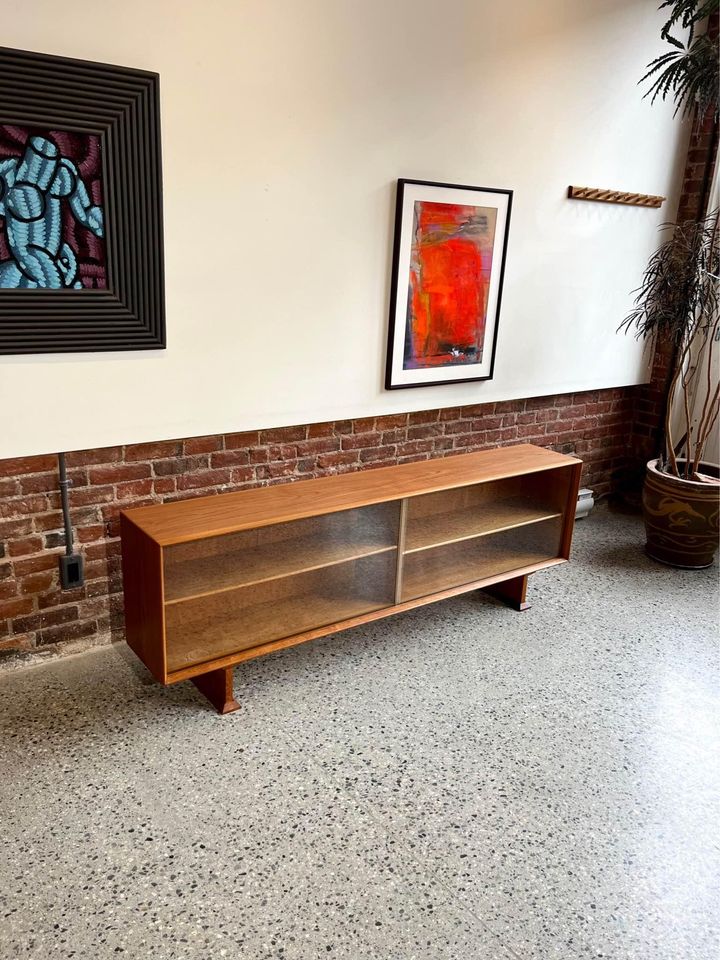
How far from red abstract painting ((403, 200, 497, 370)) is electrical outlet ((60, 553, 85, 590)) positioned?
63.7 inches

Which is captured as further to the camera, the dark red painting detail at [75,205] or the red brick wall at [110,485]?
the red brick wall at [110,485]

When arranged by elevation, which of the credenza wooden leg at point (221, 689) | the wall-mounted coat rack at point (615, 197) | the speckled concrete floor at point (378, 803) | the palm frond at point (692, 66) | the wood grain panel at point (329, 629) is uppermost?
the palm frond at point (692, 66)

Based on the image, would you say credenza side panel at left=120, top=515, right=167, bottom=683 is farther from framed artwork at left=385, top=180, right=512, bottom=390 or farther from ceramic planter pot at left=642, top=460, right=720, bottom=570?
ceramic planter pot at left=642, top=460, right=720, bottom=570

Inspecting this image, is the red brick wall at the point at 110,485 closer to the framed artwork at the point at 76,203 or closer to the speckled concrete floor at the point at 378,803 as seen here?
the speckled concrete floor at the point at 378,803

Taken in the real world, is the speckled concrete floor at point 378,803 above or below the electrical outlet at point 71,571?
below

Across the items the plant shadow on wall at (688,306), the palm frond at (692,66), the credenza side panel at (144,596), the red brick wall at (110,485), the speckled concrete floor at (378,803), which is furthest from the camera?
the plant shadow on wall at (688,306)

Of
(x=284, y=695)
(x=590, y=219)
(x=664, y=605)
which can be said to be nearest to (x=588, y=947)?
(x=284, y=695)

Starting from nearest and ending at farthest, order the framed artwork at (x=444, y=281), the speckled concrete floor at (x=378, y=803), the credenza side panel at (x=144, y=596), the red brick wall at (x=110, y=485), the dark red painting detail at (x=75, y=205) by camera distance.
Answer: the speckled concrete floor at (x=378, y=803)
the dark red painting detail at (x=75, y=205)
the credenza side panel at (x=144, y=596)
the red brick wall at (x=110, y=485)
the framed artwork at (x=444, y=281)

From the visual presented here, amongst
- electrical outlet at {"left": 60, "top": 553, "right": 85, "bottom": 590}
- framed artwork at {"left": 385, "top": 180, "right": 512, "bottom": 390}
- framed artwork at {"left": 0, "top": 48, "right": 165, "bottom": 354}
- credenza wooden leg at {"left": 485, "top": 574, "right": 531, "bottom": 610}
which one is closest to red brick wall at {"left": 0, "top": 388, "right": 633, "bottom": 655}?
electrical outlet at {"left": 60, "top": 553, "right": 85, "bottom": 590}

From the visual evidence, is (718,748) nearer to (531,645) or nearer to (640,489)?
(531,645)

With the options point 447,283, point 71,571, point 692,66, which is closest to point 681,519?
point 447,283

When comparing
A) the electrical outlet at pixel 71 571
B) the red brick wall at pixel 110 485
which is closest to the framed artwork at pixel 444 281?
the red brick wall at pixel 110 485

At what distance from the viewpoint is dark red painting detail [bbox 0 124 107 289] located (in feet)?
7.32

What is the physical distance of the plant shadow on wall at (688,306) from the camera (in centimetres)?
362
